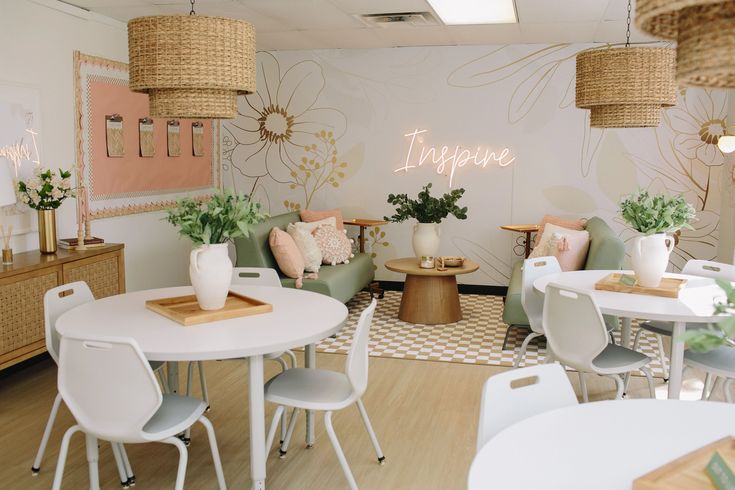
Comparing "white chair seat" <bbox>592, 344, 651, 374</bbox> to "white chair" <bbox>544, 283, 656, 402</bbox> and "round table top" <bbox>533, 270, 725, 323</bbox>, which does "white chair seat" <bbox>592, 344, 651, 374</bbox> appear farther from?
"round table top" <bbox>533, 270, 725, 323</bbox>

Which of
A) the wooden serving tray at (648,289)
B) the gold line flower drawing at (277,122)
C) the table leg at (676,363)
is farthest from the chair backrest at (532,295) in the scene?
the gold line flower drawing at (277,122)

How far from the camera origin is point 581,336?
3.41m

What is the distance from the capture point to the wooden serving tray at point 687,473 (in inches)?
58.0

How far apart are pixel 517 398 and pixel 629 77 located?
86.8 inches

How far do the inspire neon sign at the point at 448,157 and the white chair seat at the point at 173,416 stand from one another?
4986 mm

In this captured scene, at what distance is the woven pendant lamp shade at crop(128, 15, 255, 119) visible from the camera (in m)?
2.89

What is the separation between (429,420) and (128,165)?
12.0 feet

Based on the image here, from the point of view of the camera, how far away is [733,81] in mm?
1320

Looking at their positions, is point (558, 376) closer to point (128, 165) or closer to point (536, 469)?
point (536, 469)

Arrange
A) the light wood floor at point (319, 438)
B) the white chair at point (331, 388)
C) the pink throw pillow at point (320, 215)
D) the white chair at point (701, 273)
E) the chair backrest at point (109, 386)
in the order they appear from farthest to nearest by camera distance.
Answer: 1. the pink throw pillow at point (320, 215)
2. the white chair at point (701, 273)
3. the light wood floor at point (319, 438)
4. the white chair at point (331, 388)
5. the chair backrest at point (109, 386)

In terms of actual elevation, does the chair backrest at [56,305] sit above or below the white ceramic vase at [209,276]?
below

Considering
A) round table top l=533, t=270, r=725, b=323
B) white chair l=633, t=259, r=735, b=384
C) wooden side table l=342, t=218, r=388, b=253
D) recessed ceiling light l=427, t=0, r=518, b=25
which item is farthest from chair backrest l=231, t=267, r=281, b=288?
wooden side table l=342, t=218, r=388, b=253

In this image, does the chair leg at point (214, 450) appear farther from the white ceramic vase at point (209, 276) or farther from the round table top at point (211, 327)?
the white ceramic vase at point (209, 276)

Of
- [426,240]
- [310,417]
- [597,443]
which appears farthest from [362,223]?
[597,443]
